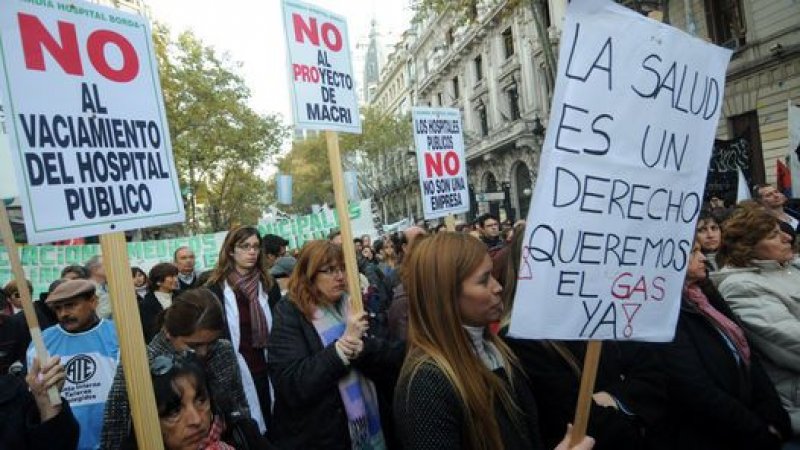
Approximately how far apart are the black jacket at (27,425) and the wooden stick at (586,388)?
180cm

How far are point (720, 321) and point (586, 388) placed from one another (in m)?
1.31

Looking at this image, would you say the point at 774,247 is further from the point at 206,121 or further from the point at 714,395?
the point at 206,121

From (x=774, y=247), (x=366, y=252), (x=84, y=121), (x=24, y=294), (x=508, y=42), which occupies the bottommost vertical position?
(x=366, y=252)

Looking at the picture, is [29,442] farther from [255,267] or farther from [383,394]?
[255,267]

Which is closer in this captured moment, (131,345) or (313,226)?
(131,345)

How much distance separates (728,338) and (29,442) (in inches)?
115

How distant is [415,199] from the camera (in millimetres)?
50438

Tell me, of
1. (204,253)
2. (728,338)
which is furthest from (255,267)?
(204,253)

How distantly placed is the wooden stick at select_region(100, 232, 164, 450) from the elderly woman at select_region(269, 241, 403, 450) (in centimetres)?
71

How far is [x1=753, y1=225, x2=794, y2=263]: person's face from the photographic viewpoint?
309 cm

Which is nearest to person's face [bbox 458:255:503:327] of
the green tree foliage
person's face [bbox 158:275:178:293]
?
person's face [bbox 158:275:178:293]

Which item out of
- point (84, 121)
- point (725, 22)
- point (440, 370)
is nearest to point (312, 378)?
point (440, 370)

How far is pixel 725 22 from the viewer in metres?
17.4

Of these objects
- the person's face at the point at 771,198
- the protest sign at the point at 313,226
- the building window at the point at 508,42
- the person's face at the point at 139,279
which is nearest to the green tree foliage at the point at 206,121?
the protest sign at the point at 313,226
